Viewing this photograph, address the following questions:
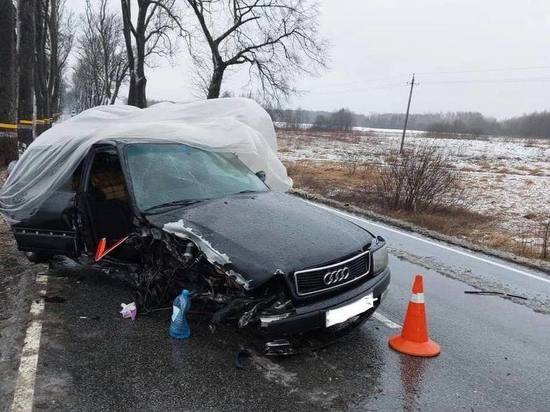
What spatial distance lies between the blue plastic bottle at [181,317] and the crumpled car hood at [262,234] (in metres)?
0.44

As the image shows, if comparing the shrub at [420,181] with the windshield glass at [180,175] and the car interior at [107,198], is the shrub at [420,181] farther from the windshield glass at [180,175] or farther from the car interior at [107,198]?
the car interior at [107,198]

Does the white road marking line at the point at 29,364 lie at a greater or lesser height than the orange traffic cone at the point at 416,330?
lesser

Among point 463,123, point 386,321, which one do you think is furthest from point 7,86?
point 463,123

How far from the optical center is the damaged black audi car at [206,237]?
3578 mm

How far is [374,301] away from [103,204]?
2.88 metres

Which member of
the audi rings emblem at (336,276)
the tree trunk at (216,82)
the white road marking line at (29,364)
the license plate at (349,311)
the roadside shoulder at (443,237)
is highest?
the tree trunk at (216,82)

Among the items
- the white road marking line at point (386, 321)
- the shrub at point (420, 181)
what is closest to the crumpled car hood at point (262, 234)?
the white road marking line at point (386, 321)

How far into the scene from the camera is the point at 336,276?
3.75m

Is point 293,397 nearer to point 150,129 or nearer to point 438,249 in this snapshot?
point 150,129

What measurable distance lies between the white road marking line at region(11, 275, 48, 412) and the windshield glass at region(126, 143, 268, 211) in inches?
51.2

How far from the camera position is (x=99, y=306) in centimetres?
484

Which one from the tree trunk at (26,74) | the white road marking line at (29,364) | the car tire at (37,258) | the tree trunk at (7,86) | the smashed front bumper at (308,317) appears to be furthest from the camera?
the tree trunk at (26,74)

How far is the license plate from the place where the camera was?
364 cm

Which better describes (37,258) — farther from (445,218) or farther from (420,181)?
(445,218)
